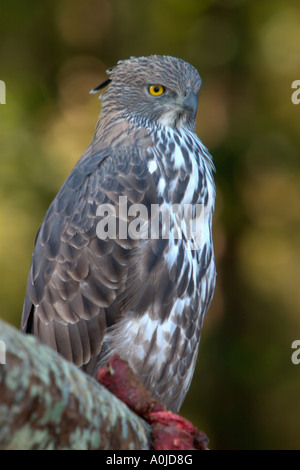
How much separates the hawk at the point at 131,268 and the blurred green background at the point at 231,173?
10.9ft

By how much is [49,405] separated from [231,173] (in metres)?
5.66

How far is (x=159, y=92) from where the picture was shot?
3.60 meters

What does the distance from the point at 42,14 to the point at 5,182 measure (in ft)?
7.02

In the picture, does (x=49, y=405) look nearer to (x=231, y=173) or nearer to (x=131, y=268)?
(x=131, y=268)

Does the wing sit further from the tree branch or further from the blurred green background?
the blurred green background

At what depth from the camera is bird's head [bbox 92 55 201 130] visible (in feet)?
11.6

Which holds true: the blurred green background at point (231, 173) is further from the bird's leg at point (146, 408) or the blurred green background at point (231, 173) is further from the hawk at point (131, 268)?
the bird's leg at point (146, 408)

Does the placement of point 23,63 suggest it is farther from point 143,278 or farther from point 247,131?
point 143,278

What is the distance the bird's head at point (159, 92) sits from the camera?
353 centimetres

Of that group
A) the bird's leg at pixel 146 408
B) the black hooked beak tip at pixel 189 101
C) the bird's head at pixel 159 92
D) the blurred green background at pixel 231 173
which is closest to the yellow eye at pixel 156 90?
the bird's head at pixel 159 92

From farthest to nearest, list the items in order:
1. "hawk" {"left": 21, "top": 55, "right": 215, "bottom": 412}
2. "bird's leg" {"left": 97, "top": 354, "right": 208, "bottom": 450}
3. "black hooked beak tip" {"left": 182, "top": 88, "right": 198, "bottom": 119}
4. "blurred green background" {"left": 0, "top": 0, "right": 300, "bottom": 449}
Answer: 1. "blurred green background" {"left": 0, "top": 0, "right": 300, "bottom": 449}
2. "black hooked beak tip" {"left": 182, "top": 88, "right": 198, "bottom": 119}
3. "hawk" {"left": 21, "top": 55, "right": 215, "bottom": 412}
4. "bird's leg" {"left": 97, "top": 354, "right": 208, "bottom": 450}

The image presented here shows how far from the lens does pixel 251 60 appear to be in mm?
6980

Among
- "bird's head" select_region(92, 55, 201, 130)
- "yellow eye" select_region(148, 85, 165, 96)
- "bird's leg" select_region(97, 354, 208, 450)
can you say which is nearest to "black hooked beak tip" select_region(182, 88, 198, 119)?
"bird's head" select_region(92, 55, 201, 130)

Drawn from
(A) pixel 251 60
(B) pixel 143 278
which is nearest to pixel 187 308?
(B) pixel 143 278
